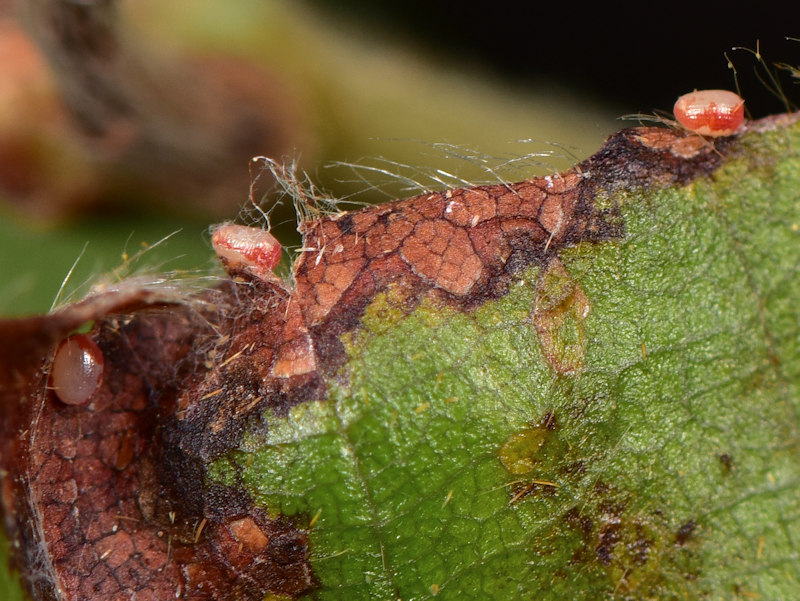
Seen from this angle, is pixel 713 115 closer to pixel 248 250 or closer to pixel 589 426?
pixel 589 426

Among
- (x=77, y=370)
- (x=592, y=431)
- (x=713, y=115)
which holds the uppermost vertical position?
(x=713, y=115)

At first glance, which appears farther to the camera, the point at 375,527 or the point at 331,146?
the point at 331,146

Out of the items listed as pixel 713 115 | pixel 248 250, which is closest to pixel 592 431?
pixel 713 115

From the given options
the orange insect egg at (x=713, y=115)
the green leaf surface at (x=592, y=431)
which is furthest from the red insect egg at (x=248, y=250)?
the orange insect egg at (x=713, y=115)

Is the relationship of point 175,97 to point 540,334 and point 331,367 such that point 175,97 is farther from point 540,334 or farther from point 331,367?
point 540,334

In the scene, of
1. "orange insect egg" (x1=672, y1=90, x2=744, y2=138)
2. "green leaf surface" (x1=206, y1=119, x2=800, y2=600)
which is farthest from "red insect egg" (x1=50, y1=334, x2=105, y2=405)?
"orange insect egg" (x1=672, y1=90, x2=744, y2=138)

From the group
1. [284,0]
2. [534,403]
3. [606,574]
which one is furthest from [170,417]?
[284,0]

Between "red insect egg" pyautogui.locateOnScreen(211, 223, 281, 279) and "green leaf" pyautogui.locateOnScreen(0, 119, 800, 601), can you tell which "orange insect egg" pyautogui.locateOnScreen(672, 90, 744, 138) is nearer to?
"green leaf" pyautogui.locateOnScreen(0, 119, 800, 601)
